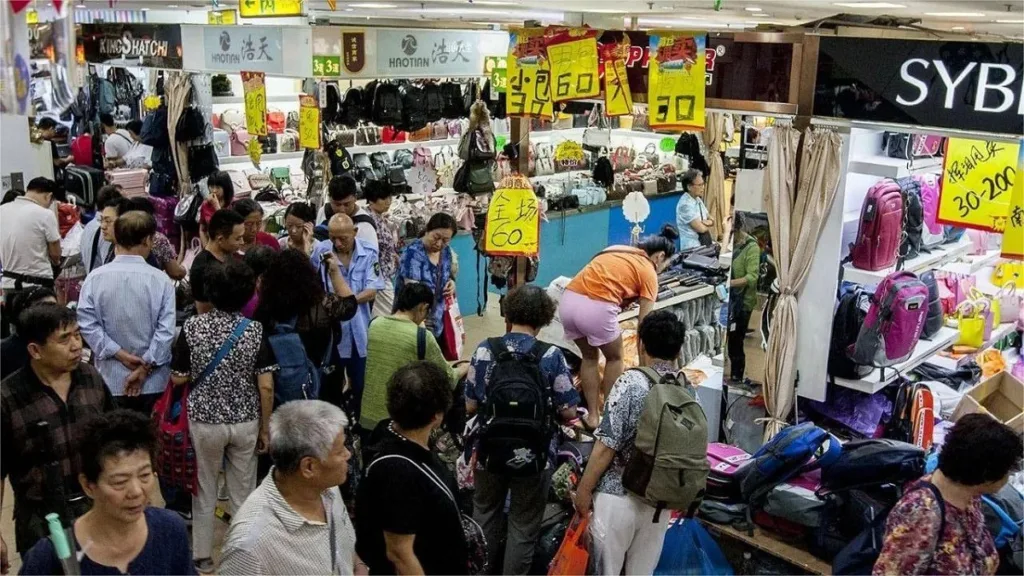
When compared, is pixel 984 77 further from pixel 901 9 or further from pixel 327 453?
pixel 327 453

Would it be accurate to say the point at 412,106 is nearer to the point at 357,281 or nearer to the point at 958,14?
the point at 357,281

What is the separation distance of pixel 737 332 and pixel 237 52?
449cm

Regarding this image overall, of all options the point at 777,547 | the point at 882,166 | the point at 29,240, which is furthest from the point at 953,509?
the point at 29,240

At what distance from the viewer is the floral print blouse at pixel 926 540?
299 cm

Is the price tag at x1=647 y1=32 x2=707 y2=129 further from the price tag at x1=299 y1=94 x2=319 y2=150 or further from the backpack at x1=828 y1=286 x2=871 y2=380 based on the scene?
the price tag at x1=299 y1=94 x2=319 y2=150

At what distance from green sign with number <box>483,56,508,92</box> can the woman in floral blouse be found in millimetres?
5598

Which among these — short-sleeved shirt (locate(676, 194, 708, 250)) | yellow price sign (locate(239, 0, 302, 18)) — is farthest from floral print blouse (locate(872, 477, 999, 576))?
short-sleeved shirt (locate(676, 194, 708, 250))

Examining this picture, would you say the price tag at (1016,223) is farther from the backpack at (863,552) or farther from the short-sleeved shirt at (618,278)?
the short-sleeved shirt at (618,278)

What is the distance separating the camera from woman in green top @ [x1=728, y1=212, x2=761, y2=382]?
16.5 ft

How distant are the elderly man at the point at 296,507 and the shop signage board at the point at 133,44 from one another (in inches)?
248

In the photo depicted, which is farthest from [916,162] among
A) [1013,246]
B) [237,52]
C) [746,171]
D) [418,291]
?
[237,52]

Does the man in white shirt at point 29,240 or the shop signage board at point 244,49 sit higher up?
the shop signage board at point 244,49

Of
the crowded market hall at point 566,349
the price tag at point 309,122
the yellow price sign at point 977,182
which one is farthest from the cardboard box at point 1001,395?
the price tag at point 309,122

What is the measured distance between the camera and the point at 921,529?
2988mm
